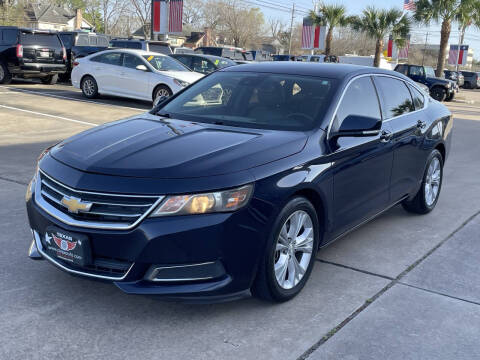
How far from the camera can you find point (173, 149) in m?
3.64

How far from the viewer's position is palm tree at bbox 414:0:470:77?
99.1 feet

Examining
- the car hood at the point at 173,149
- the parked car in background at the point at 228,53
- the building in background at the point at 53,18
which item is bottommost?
the car hood at the point at 173,149

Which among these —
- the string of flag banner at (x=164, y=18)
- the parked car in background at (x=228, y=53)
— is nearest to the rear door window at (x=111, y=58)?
the parked car in background at (x=228, y=53)

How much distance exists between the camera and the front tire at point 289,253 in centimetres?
350

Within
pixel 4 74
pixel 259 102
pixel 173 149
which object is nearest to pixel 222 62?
pixel 4 74

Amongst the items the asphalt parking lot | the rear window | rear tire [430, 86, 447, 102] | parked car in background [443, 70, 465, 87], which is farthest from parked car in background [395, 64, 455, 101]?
the asphalt parking lot

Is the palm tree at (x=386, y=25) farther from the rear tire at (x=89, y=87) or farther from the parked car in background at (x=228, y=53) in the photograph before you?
the rear tire at (x=89, y=87)

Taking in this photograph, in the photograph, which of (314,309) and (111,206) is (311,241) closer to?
(314,309)

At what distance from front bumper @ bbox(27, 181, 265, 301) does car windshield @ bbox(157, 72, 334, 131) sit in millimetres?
1158

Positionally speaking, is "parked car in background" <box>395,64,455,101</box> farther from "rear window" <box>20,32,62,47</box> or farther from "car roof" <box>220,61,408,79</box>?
"car roof" <box>220,61,408,79</box>

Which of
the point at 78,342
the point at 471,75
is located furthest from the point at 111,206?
the point at 471,75

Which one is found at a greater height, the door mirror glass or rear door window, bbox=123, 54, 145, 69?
rear door window, bbox=123, 54, 145, 69

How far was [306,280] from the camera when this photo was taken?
3.96 meters

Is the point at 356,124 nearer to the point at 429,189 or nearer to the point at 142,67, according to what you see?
the point at 429,189
